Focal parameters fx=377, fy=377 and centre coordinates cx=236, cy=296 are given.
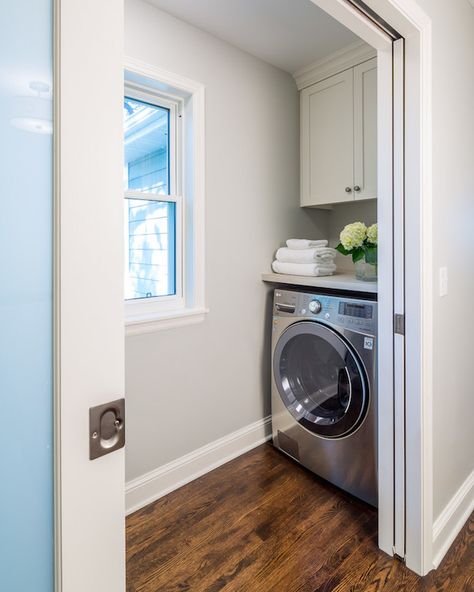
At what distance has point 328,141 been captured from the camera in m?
2.46

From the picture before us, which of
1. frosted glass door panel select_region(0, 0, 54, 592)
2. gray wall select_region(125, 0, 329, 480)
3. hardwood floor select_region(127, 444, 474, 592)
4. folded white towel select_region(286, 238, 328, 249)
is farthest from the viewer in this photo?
folded white towel select_region(286, 238, 328, 249)

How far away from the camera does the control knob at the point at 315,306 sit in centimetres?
206

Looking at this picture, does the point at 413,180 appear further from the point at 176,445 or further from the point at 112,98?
the point at 176,445

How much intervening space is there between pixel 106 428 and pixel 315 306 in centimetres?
Answer: 161

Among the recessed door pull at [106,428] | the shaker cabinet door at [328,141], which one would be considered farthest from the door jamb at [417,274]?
the recessed door pull at [106,428]

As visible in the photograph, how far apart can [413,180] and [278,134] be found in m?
1.34

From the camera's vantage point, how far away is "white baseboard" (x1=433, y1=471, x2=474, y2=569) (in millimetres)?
1559

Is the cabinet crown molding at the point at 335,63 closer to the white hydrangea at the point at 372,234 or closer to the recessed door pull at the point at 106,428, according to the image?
the white hydrangea at the point at 372,234

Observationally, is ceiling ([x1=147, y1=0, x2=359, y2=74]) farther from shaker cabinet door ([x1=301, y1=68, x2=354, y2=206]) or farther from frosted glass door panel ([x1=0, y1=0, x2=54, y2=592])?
frosted glass door panel ([x1=0, y1=0, x2=54, y2=592])

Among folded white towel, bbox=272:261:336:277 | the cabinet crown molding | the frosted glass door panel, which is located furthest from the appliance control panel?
the frosted glass door panel

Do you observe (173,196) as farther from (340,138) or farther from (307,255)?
(340,138)

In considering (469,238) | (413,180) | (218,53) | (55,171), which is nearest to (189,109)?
(218,53)

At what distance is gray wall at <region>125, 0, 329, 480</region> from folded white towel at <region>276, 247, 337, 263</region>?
15 centimetres

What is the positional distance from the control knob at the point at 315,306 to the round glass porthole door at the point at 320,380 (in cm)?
7
